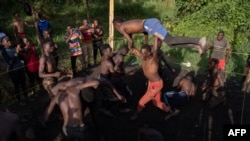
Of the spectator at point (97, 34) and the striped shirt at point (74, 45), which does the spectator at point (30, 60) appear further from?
the spectator at point (97, 34)

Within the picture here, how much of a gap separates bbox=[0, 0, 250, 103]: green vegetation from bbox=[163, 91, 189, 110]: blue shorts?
8.14 feet

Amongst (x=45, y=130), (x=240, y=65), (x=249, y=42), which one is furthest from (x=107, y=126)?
(x=249, y=42)

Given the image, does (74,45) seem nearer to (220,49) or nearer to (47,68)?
(47,68)

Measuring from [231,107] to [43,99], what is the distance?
419 cm

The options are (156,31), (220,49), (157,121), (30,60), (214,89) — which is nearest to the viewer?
(156,31)

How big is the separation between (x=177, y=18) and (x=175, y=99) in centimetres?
829

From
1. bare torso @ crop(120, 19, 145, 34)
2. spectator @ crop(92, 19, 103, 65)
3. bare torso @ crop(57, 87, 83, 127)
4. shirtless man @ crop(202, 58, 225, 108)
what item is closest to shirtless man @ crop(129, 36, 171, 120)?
bare torso @ crop(120, 19, 145, 34)

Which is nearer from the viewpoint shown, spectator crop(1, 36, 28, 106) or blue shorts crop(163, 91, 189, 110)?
blue shorts crop(163, 91, 189, 110)

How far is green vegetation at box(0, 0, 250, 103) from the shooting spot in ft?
38.7

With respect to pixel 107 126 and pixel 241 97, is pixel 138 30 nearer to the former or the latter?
pixel 107 126

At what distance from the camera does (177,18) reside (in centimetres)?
1530

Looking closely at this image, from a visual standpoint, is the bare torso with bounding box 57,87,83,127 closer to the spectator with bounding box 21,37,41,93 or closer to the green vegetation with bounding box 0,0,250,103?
the spectator with bounding box 21,37,41,93

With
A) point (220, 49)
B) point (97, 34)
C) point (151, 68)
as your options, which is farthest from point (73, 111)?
point (220, 49)

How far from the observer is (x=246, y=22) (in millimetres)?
13227
